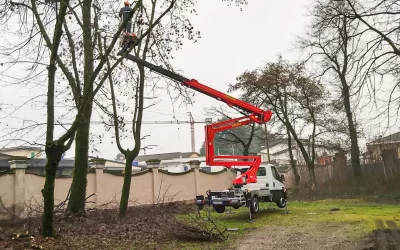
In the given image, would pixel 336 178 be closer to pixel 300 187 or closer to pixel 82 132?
pixel 300 187

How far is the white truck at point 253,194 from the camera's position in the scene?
48.6ft

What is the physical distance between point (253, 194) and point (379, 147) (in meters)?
14.1

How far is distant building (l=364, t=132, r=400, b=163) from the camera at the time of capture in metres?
24.7

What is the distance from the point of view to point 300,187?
30.2 m

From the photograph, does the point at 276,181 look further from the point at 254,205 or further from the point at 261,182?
the point at 254,205

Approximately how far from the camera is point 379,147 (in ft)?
84.0

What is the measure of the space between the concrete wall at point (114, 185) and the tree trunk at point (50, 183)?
4.13 m

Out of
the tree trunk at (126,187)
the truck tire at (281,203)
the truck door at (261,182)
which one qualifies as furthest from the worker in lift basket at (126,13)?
the truck tire at (281,203)

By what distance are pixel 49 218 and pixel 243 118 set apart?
982 centimetres

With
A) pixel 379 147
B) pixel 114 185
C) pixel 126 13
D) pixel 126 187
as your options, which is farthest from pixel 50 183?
pixel 379 147

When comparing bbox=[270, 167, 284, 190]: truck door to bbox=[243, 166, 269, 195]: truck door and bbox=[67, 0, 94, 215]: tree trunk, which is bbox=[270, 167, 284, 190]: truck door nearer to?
bbox=[243, 166, 269, 195]: truck door

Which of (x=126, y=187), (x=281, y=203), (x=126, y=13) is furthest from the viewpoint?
(x=281, y=203)

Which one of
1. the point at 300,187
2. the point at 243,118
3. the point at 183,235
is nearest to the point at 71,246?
the point at 183,235

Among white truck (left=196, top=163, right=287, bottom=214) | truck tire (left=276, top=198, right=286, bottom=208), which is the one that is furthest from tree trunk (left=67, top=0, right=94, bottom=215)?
truck tire (left=276, top=198, right=286, bottom=208)
